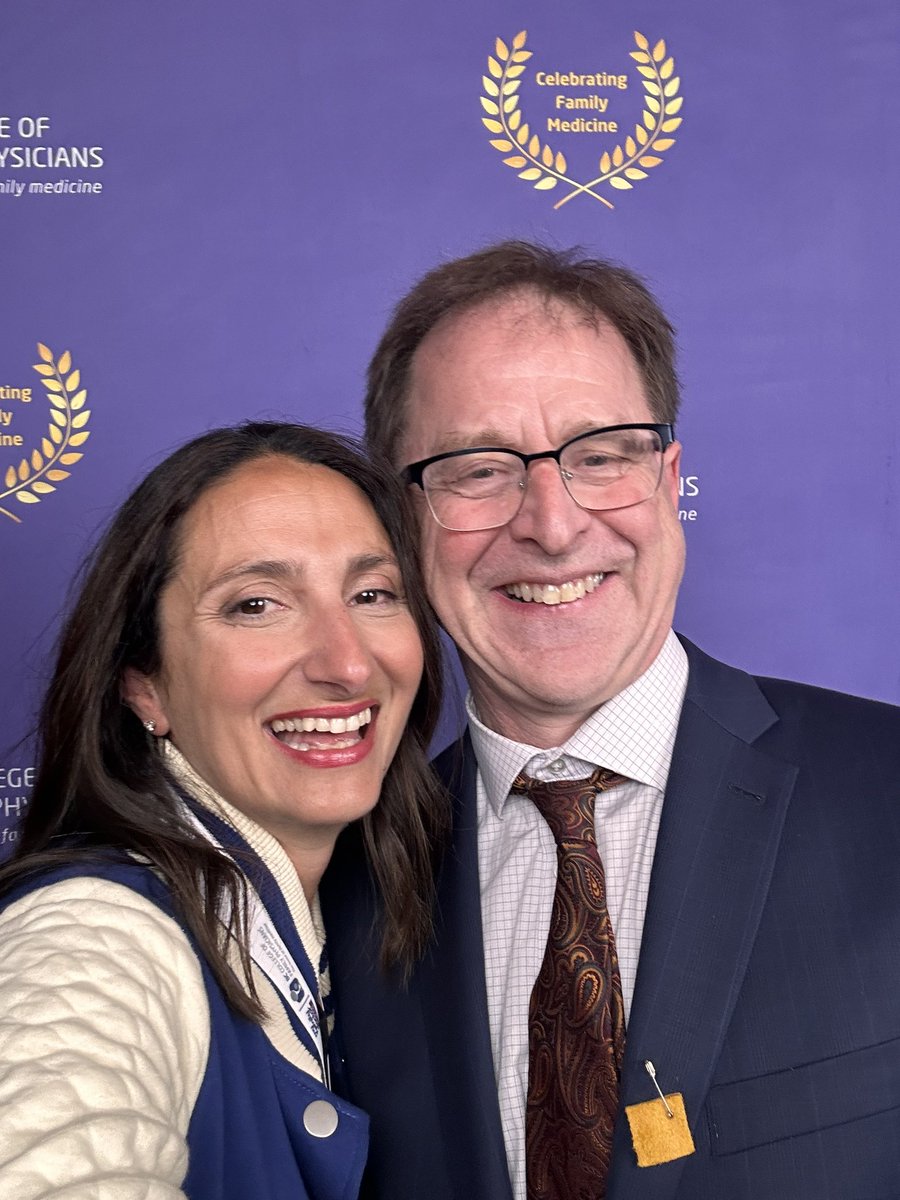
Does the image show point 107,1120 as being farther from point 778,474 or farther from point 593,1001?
point 778,474

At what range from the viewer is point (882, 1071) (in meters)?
1.63

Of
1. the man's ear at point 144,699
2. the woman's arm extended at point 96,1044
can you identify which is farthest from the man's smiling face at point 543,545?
the woman's arm extended at point 96,1044

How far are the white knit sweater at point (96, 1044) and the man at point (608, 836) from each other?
0.52 m

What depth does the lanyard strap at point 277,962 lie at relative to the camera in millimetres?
1691

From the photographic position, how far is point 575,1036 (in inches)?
68.8

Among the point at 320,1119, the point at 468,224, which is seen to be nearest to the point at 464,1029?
the point at 320,1119

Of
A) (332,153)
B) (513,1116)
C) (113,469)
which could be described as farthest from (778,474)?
(513,1116)

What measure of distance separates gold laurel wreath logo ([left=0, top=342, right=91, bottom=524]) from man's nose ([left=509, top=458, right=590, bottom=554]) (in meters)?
1.31

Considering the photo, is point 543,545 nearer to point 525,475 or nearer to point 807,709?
point 525,475

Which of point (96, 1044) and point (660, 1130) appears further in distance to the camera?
point (660, 1130)

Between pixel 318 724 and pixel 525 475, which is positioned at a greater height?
pixel 525 475

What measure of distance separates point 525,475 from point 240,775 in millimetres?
630

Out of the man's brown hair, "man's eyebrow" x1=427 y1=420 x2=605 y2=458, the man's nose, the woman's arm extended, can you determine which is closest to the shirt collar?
the man's nose

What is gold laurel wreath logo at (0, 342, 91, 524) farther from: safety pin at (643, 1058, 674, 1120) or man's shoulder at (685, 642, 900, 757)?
safety pin at (643, 1058, 674, 1120)
